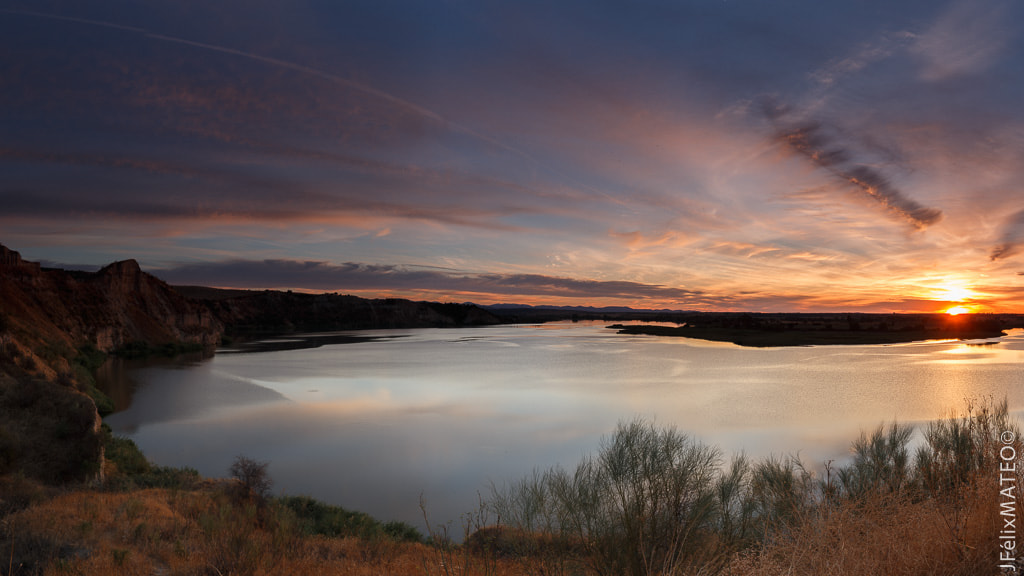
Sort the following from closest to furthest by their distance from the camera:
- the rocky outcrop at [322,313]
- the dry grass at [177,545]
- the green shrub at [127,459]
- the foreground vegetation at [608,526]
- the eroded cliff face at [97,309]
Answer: the foreground vegetation at [608,526]
the dry grass at [177,545]
the green shrub at [127,459]
the eroded cliff face at [97,309]
the rocky outcrop at [322,313]

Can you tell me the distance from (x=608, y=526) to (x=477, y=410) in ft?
63.5

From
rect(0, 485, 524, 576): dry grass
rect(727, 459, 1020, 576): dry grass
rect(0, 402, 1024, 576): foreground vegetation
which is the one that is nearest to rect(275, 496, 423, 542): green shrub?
rect(0, 402, 1024, 576): foreground vegetation

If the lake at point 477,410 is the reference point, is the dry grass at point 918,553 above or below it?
above

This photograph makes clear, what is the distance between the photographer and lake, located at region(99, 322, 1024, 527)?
16.0 metres

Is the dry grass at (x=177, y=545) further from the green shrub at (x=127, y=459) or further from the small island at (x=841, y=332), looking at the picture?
the small island at (x=841, y=332)

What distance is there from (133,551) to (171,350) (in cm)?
5314

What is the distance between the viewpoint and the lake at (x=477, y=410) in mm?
16016

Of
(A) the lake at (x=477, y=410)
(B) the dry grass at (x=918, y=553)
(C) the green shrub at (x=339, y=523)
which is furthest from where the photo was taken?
(A) the lake at (x=477, y=410)

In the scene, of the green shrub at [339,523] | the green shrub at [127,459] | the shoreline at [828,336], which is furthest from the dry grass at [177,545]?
the shoreline at [828,336]

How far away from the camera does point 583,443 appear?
18.9 metres

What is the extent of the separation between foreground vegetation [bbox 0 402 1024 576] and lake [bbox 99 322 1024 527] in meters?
2.93

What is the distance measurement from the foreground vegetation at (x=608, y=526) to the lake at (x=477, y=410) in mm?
2925

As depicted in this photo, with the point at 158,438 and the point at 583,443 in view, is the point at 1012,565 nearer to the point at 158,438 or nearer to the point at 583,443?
the point at 583,443

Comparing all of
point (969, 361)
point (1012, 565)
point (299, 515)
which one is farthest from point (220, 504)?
point (969, 361)
